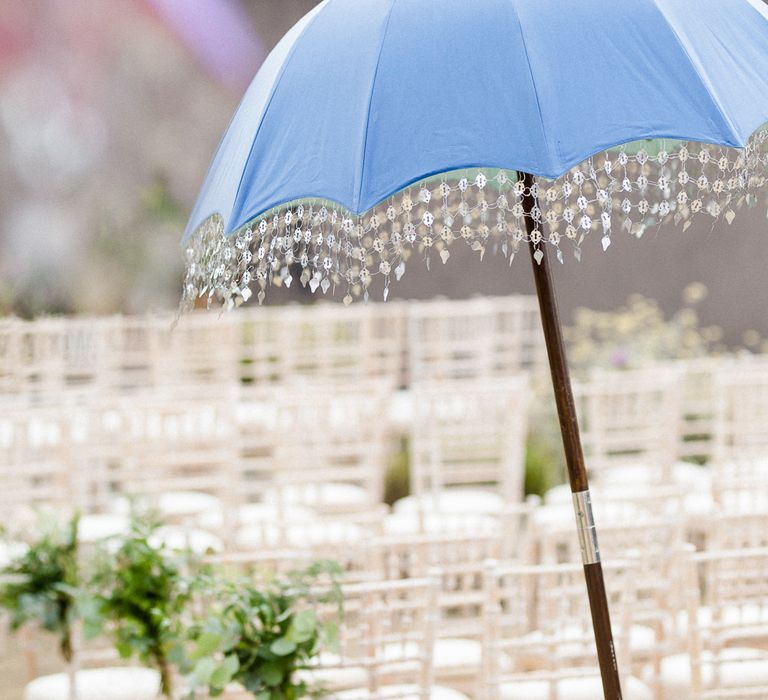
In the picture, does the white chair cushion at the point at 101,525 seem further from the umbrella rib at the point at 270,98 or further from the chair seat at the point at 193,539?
the umbrella rib at the point at 270,98

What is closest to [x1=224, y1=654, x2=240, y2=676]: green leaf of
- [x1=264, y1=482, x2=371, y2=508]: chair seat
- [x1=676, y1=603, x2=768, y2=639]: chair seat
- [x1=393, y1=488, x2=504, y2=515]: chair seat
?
[x1=676, y1=603, x2=768, y2=639]: chair seat

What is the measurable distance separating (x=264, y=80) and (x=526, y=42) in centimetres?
51

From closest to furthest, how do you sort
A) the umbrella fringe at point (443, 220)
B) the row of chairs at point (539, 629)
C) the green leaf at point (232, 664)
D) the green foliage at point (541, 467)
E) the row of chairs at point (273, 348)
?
the umbrella fringe at point (443, 220), the green leaf at point (232, 664), the row of chairs at point (539, 629), the green foliage at point (541, 467), the row of chairs at point (273, 348)

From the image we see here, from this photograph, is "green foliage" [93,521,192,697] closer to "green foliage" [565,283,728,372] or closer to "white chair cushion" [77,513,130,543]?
"white chair cushion" [77,513,130,543]

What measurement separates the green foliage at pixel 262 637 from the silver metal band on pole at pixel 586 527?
85 cm

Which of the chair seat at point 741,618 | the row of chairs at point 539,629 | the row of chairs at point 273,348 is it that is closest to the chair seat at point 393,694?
the row of chairs at point 539,629

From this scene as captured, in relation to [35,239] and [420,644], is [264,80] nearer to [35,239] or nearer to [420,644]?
[420,644]

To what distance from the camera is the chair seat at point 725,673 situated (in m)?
3.17

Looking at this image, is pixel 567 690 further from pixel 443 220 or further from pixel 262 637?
pixel 443 220

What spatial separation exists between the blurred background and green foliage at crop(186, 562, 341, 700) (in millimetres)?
7270

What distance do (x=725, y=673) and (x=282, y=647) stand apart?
128cm

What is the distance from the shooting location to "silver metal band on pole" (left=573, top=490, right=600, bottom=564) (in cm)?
205

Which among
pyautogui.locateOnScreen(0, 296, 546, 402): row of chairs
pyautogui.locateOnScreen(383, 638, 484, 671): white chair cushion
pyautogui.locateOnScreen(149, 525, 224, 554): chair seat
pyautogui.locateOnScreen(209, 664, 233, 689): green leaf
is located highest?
pyautogui.locateOnScreen(0, 296, 546, 402): row of chairs

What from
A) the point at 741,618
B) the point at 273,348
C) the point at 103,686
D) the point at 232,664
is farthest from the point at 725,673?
the point at 273,348
